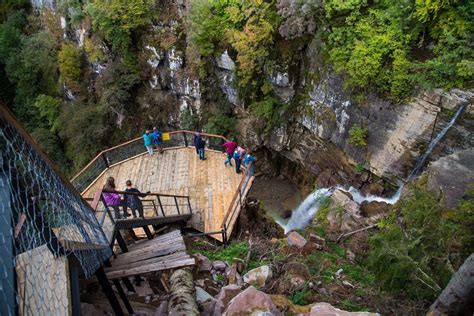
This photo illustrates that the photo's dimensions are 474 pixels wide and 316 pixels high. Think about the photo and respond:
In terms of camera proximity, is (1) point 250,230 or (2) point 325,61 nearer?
(1) point 250,230

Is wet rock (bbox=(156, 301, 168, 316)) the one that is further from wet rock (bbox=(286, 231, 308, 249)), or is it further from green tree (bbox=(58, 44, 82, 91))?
green tree (bbox=(58, 44, 82, 91))

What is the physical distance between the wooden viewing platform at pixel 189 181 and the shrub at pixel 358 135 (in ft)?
14.0

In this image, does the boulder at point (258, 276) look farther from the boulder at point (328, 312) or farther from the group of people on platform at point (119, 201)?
the group of people on platform at point (119, 201)

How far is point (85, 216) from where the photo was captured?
4.27 metres

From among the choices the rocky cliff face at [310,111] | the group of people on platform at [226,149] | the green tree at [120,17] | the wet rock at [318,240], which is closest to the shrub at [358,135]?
the rocky cliff face at [310,111]

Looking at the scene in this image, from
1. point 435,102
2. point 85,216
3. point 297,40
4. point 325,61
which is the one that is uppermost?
point 297,40

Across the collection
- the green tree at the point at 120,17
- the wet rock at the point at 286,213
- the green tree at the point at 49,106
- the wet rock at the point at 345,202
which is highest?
the green tree at the point at 120,17

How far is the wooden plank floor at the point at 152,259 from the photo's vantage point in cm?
489

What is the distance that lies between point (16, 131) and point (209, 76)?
14.3m

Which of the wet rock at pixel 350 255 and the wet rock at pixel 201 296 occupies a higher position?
the wet rock at pixel 201 296

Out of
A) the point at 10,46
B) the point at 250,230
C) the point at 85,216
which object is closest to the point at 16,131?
the point at 85,216

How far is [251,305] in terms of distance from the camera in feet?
13.3

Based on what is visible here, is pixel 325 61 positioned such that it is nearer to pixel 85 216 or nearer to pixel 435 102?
pixel 435 102

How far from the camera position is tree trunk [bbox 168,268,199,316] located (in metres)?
4.26
